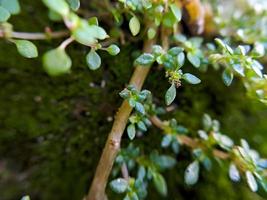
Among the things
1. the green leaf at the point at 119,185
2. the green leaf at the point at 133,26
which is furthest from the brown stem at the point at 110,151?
the green leaf at the point at 133,26

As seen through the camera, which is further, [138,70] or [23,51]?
[138,70]

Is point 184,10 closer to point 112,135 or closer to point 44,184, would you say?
point 112,135

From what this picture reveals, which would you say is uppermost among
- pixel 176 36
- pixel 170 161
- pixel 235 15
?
pixel 235 15

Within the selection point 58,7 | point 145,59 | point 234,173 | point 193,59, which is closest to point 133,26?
point 145,59

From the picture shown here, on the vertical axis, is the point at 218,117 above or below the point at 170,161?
above

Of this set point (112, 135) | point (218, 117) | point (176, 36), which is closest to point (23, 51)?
point (112, 135)

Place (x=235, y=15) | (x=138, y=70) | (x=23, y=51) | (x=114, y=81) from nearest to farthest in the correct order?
(x=23, y=51) < (x=138, y=70) < (x=114, y=81) < (x=235, y=15)

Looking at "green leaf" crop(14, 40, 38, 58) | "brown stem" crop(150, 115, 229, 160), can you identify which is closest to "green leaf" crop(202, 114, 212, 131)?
"brown stem" crop(150, 115, 229, 160)

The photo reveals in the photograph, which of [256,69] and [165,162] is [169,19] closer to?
[256,69]
